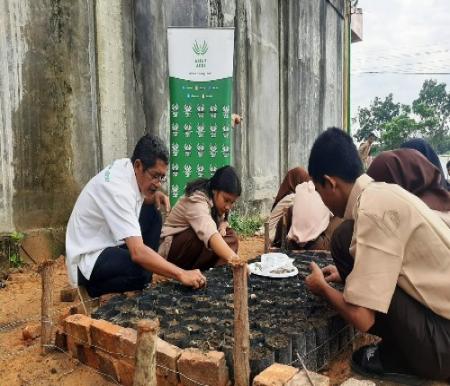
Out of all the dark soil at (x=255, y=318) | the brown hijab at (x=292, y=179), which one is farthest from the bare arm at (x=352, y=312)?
the brown hijab at (x=292, y=179)

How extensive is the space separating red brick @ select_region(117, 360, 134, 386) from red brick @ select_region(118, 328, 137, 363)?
41 millimetres

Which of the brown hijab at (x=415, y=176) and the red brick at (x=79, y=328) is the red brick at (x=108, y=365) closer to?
the red brick at (x=79, y=328)

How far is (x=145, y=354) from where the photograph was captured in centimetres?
175

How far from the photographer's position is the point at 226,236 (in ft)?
15.0

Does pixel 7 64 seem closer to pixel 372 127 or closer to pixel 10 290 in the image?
pixel 10 290

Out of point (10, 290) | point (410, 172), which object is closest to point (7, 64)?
point (10, 290)

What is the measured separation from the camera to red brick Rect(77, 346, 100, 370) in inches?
108

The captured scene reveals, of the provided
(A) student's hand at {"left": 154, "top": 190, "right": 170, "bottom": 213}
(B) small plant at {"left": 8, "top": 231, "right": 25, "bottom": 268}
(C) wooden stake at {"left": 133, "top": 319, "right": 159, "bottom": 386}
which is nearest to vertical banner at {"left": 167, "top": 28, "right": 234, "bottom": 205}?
(A) student's hand at {"left": 154, "top": 190, "right": 170, "bottom": 213}

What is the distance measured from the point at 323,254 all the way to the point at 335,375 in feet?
5.71

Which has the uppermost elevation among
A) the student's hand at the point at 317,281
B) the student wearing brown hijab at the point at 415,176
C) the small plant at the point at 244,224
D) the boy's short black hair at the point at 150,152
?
the boy's short black hair at the point at 150,152

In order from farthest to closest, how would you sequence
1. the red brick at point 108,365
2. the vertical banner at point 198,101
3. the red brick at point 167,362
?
1. the vertical banner at point 198,101
2. the red brick at point 108,365
3. the red brick at point 167,362

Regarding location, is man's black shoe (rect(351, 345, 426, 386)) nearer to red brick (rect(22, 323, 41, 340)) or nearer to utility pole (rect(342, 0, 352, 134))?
red brick (rect(22, 323, 41, 340))

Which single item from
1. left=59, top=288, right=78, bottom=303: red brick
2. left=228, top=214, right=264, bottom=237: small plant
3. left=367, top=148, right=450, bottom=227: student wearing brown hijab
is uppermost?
left=367, top=148, right=450, bottom=227: student wearing brown hijab

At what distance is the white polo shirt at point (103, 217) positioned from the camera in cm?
305
